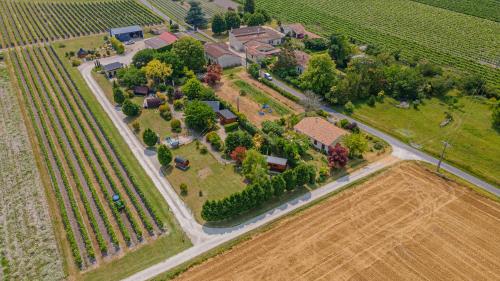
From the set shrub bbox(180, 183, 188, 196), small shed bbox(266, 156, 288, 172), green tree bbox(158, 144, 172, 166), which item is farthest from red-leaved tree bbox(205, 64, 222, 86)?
shrub bbox(180, 183, 188, 196)

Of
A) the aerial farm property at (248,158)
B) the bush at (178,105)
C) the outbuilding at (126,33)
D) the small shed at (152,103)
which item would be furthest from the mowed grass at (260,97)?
the outbuilding at (126,33)

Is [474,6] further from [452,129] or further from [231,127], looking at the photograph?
[231,127]

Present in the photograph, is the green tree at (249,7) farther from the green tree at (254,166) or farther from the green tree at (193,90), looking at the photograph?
the green tree at (254,166)

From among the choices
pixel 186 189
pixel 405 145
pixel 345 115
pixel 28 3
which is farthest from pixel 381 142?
pixel 28 3

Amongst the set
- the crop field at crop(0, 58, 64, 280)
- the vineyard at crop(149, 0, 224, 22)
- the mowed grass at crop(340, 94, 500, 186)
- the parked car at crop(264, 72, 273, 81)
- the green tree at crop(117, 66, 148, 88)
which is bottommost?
the crop field at crop(0, 58, 64, 280)

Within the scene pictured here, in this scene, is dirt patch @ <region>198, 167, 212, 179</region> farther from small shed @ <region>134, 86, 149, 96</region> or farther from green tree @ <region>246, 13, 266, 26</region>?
green tree @ <region>246, 13, 266, 26</region>

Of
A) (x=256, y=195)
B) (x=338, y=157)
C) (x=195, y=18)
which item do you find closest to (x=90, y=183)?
(x=256, y=195)
